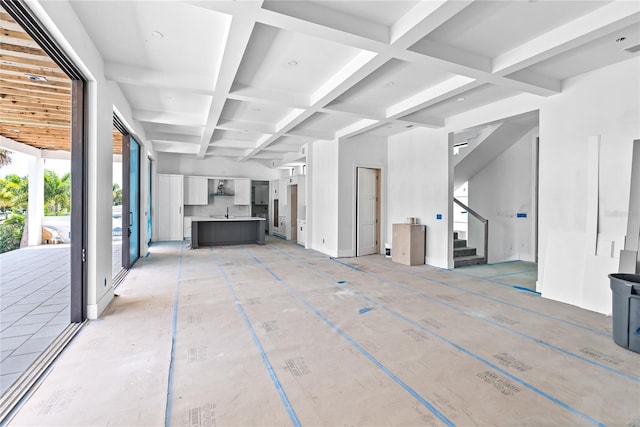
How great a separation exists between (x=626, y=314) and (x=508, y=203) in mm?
5243

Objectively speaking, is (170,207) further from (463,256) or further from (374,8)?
(374,8)

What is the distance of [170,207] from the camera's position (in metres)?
10.7

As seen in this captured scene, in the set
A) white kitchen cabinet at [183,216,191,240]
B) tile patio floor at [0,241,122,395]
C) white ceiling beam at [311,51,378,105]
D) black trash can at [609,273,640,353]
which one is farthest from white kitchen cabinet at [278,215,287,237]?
black trash can at [609,273,640,353]

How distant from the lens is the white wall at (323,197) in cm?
782

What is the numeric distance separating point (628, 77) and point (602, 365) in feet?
11.4

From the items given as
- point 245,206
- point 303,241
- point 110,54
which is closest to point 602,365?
point 110,54

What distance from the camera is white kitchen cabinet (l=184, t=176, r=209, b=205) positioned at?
11.3 metres

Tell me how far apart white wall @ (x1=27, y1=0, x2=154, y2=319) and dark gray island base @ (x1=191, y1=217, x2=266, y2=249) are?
4.96m

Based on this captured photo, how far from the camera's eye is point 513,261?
24.0ft

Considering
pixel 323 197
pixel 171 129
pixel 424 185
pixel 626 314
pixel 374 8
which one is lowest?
pixel 626 314

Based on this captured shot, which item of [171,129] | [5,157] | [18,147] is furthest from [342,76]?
[18,147]

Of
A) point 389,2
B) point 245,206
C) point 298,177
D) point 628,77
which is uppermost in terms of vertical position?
point 389,2

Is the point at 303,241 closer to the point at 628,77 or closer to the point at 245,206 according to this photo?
the point at 245,206

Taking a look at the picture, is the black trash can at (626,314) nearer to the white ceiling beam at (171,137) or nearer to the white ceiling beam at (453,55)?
Answer: the white ceiling beam at (453,55)
